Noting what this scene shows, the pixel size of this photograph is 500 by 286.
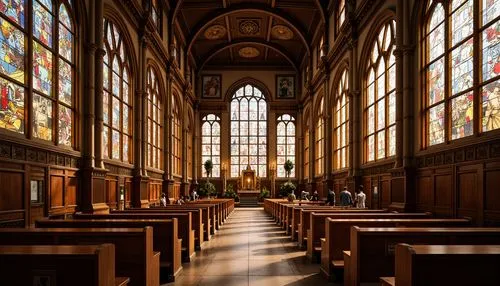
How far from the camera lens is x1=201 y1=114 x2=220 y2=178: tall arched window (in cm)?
4044

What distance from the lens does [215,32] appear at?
3412 cm

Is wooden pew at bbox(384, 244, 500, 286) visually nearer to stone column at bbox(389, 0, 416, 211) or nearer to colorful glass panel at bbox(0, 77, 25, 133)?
colorful glass panel at bbox(0, 77, 25, 133)

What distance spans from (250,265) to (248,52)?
3038 cm

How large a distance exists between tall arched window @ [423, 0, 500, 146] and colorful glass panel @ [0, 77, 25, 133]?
10028mm

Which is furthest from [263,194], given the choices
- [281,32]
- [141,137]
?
[141,137]

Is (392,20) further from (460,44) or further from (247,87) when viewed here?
(247,87)

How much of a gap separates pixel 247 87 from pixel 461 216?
31.1 m

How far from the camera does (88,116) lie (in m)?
14.1

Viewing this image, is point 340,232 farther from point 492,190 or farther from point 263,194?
point 263,194

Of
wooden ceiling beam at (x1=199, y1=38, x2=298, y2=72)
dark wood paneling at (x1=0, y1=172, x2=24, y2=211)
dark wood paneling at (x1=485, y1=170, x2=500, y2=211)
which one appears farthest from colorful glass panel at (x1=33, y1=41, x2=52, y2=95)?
wooden ceiling beam at (x1=199, y1=38, x2=298, y2=72)

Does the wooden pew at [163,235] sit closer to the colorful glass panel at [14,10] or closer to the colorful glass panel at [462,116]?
the colorful glass panel at [14,10]

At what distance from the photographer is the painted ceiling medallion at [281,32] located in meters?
33.2

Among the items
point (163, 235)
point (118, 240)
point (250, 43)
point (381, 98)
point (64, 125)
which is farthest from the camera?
point (250, 43)

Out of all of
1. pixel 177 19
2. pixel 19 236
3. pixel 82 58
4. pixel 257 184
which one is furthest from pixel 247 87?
pixel 19 236
